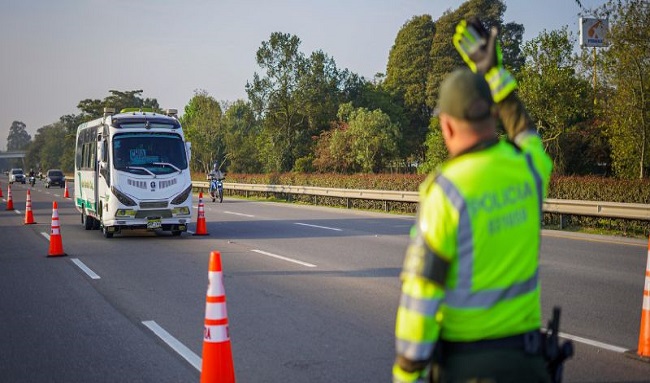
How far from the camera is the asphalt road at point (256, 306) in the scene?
6.45 metres

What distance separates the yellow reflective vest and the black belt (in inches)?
0.8

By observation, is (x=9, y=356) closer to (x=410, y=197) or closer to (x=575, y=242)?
(x=575, y=242)

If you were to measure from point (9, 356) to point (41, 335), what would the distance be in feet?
2.69

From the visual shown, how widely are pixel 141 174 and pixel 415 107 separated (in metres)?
49.0

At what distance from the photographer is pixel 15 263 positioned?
1334 centimetres

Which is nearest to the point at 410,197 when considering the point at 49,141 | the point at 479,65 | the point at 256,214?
the point at 256,214

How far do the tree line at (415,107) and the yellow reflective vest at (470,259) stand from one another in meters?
24.5

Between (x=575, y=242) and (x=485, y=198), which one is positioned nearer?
(x=485, y=198)

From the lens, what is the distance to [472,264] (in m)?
2.69

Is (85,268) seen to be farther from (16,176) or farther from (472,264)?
(16,176)

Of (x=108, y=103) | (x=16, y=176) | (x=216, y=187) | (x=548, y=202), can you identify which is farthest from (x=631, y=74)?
(x=108, y=103)

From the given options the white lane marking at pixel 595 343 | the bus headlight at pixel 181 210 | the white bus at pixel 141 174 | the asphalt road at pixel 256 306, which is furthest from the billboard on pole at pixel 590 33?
the white lane marking at pixel 595 343

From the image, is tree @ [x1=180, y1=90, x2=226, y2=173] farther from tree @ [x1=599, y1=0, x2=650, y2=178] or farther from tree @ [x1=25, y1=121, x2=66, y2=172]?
tree @ [x1=25, y1=121, x2=66, y2=172]

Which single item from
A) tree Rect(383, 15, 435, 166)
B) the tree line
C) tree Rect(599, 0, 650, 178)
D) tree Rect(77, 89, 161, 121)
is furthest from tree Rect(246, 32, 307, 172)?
tree Rect(77, 89, 161, 121)
